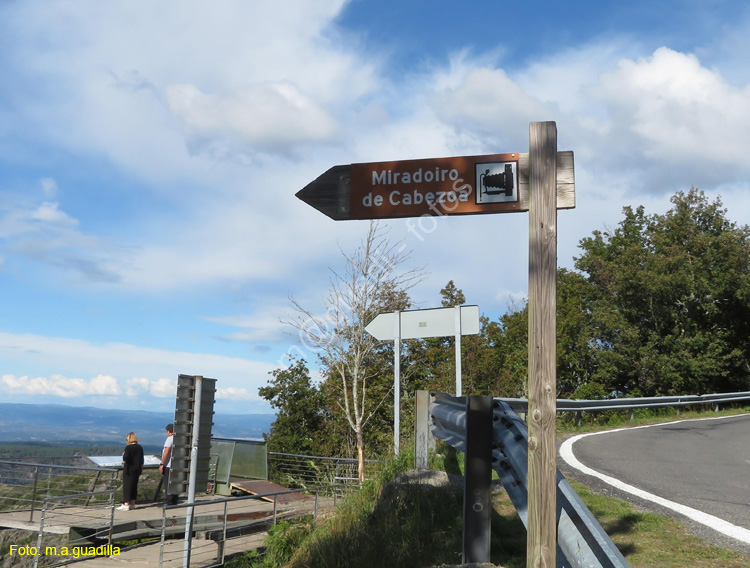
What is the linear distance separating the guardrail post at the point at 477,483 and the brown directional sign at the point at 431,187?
4.06ft

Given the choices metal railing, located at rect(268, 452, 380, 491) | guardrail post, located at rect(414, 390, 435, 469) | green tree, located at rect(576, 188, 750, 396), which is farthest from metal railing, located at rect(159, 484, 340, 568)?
green tree, located at rect(576, 188, 750, 396)

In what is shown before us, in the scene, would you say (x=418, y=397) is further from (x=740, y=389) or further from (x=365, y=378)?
(x=740, y=389)

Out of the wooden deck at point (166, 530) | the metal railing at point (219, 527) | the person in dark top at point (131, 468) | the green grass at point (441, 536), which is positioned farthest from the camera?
the person in dark top at point (131, 468)

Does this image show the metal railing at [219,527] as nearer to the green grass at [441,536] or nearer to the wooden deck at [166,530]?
the wooden deck at [166,530]

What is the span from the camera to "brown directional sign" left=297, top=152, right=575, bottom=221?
146 inches

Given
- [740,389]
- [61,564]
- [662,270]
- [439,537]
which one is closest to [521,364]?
[662,270]

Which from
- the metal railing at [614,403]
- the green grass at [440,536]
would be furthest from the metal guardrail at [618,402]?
→ the green grass at [440,536]

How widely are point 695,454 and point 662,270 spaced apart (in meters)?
28.2

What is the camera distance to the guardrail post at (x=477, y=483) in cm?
399

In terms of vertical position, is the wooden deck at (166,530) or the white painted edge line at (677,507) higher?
the white painted edge line at (677,507)

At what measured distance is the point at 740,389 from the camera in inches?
1395

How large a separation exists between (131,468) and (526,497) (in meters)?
13.0

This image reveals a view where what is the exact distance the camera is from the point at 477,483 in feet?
13.2

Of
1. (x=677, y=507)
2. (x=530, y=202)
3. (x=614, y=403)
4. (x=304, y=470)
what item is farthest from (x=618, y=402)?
Result: (x=530, y=202)
